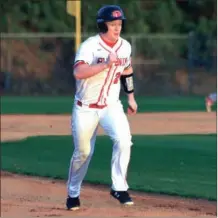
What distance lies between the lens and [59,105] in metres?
27.4

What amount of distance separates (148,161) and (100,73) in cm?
478

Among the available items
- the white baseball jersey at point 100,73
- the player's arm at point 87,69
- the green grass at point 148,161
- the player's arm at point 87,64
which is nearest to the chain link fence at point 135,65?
the green grass at point 148,161

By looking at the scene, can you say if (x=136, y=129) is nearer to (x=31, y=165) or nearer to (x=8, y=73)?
(x=31, y=165)

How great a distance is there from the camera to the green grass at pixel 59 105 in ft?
82.2

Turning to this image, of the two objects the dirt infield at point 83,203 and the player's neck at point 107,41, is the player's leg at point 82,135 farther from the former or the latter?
the player's neck at point 107,41

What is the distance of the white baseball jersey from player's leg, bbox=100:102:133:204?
12 cm

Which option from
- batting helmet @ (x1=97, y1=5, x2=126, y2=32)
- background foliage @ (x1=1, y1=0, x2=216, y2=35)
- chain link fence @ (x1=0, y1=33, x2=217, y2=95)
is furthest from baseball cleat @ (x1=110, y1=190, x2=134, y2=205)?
background foliage @ (x1=1, y1=0, x2=216, y2=35)

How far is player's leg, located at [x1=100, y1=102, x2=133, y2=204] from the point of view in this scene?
831 cm

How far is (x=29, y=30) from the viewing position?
39.0 m

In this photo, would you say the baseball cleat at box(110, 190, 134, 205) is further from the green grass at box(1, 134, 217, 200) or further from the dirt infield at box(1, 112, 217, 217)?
the green grass at box(1, 134, 217, 200)

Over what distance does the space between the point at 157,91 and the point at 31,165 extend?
2192cm

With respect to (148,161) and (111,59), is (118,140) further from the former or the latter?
(148,161)

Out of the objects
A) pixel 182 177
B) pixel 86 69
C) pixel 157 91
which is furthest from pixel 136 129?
pixel 157 91

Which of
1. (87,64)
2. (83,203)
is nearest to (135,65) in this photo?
(83,203)
